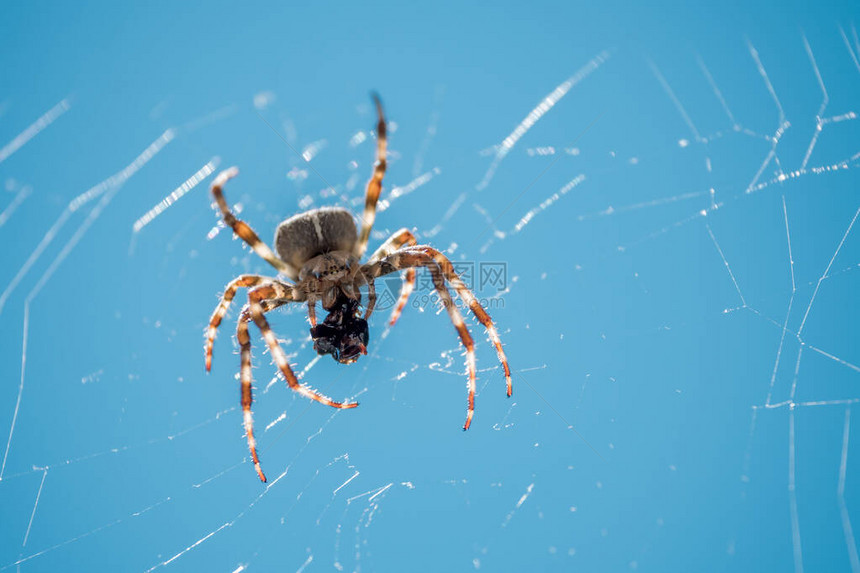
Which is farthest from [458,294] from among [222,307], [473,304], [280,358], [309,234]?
[222,307]

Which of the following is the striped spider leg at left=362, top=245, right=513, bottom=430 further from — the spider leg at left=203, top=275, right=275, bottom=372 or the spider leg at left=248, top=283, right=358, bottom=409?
the spider leg at left=203, top=275, right=275, bottom=372

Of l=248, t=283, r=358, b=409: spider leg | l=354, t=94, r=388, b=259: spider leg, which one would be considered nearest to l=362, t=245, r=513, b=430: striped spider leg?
l=354, t=94, r=388, b=259: spider leg

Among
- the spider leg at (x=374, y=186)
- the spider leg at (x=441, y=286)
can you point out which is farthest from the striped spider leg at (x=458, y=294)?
the spider leg at (x=374, y=186)

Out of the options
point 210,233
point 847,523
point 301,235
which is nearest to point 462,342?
point 301,235

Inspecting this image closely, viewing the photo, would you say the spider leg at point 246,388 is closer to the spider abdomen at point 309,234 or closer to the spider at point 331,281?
the spider at point 331,281

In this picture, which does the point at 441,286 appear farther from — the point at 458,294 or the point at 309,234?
the point at 309,234

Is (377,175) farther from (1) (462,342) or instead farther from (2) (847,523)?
(2) (847,523)
